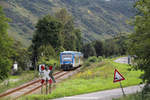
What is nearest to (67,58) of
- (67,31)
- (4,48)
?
(4,48)

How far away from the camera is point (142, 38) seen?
444 inches

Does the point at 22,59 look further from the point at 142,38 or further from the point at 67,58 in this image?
the point at 142,38

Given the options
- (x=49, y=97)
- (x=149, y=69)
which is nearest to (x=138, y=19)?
(x=149, y=69)

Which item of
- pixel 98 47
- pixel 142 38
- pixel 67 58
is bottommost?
pixel 67 58

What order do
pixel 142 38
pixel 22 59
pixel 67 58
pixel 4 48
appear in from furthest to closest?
pixel 22 59 → pixel 67 58 → pixel 4 48 → pixel 142 38

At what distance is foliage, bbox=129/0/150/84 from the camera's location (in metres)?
10.9

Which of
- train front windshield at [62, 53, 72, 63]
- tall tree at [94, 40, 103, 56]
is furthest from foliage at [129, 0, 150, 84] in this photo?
tall tree at [94, 40, 103, 56]

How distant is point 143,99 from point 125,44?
9.67 feet

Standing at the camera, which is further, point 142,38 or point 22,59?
point 22,59

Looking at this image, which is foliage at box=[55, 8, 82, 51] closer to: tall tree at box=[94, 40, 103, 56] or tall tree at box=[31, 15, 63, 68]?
tall tree at box=[31, 15, 63, 68]

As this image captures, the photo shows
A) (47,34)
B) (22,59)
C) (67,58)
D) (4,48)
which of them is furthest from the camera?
(22,59)

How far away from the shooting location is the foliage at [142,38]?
35.9 ft

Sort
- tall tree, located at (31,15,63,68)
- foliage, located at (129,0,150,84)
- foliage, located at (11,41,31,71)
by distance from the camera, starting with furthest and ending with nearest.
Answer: foliage, located at (11,41,31,71) < tall tree, located at (31,15,63,68) < foliage, located at (129,0,150,84)

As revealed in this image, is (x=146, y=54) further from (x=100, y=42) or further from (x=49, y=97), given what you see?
(x=100, y=42)
